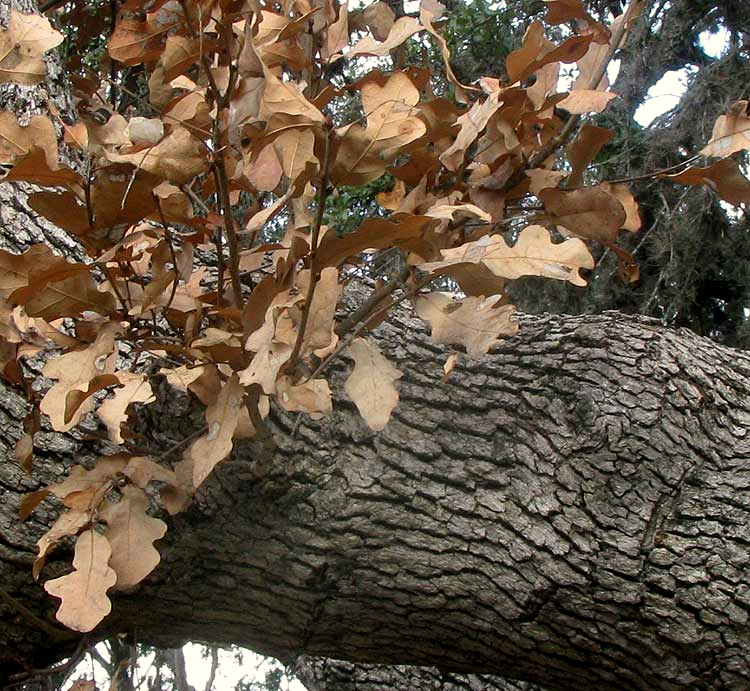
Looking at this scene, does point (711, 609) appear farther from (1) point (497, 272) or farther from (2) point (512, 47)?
(2) point (512, 47)

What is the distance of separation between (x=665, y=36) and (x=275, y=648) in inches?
122

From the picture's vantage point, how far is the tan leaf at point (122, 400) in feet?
2.48

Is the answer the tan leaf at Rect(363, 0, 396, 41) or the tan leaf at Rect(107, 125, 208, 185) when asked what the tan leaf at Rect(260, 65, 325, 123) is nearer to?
the tan leaf at Rect(107, 125, 208, 185)

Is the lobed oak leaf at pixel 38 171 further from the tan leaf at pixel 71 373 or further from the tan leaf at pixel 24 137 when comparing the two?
the tan leaf at pixel 71 373

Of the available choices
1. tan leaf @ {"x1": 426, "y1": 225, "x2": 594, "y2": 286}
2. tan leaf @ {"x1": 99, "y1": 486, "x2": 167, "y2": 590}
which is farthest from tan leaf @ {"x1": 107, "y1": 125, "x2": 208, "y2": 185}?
tan leaf @ {"x1": 99, "y1": 486, "x2": 167, "y2": 590}

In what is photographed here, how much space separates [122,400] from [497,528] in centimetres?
48

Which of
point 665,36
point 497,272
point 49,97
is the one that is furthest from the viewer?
→ point 665,36

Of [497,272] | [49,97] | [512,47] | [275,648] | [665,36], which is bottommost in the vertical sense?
[275,648]

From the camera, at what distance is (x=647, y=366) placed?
1119 mm

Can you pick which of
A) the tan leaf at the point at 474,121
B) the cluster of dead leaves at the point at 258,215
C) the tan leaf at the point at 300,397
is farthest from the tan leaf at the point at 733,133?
the tan leaf at the point at 300,397

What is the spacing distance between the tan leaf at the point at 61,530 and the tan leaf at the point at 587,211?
0.53 metres

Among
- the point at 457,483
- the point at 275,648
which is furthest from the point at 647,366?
the point at 275,648

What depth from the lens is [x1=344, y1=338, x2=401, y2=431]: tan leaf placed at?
0.77m

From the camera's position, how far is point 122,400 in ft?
2.53
